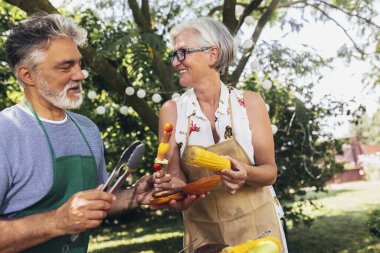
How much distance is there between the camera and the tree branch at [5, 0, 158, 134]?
14.7 feet

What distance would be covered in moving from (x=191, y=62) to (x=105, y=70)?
285cm

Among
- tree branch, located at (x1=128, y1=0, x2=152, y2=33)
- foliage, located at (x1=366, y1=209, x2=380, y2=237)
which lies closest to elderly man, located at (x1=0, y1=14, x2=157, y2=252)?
tree branch, located at (x1=128, y1=0, x2=152, y2=33)

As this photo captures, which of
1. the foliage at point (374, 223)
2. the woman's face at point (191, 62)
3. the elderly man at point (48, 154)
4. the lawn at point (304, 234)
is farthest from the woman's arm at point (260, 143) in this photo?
the foliage at point (374, 223)

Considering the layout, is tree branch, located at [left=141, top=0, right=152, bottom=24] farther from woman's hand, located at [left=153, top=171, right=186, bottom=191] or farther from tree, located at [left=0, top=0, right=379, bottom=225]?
woman's hand, located at [left=153, top=171, right=186, bottom=191]

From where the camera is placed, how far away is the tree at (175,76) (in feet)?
15.6

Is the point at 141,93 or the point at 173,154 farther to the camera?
the point at 141,93

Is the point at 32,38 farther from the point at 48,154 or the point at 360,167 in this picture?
the point at 360,167

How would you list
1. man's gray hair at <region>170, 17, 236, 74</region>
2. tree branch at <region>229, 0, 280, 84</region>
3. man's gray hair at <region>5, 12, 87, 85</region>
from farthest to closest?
tree branch at <region>229, 0, 280, 84</region> → man's gray hair at <region>170, 17, 236, 74</region> → man's gray hair at <region>5, 12, 87, 85</region>

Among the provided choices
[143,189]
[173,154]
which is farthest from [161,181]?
[173,154]

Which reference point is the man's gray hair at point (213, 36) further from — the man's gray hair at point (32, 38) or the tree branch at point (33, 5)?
the tree branch at point (33, 5)

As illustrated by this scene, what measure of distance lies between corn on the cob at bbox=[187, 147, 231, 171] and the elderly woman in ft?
1.36

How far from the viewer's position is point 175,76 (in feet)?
20.4

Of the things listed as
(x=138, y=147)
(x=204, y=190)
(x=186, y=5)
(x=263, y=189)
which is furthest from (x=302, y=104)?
(x=138, y=147)

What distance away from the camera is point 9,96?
6.82m
